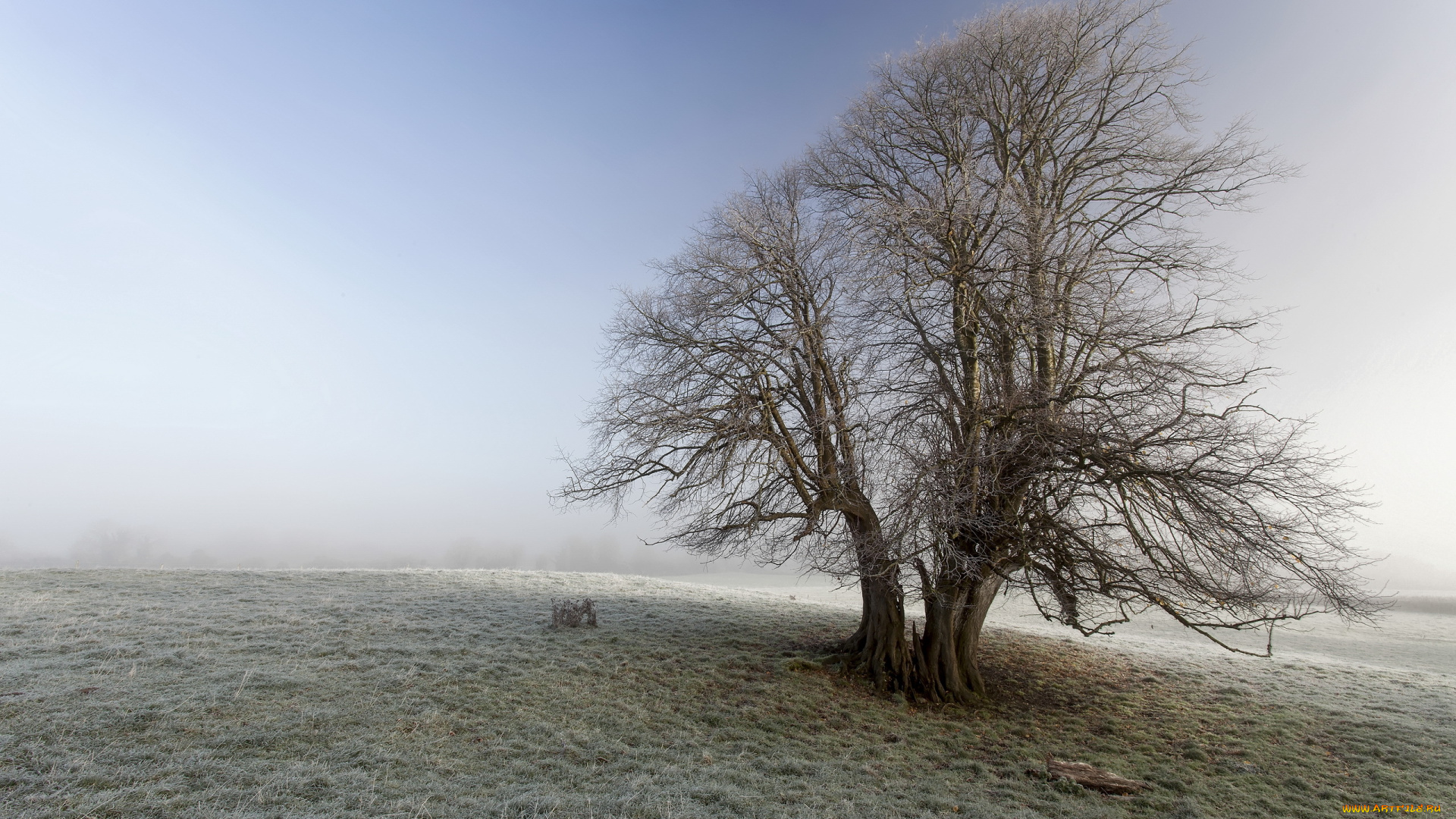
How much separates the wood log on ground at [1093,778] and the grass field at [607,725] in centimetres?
19

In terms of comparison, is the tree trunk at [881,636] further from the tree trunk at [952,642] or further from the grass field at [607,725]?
the grass field at [607,725]

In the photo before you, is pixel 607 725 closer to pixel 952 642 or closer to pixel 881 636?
pixel 881 636

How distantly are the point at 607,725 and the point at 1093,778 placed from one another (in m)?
5.81

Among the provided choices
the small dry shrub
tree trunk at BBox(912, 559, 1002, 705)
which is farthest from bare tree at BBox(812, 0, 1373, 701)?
the small dry shrub

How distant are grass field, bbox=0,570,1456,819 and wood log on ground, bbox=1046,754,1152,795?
0.19 m

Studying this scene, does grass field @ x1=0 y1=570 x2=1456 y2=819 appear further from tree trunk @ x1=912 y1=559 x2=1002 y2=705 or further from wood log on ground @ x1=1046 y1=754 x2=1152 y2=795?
tree trunk @ x1=912 y1=559 x2=1002 y2=705

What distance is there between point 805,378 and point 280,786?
8952 millimetres

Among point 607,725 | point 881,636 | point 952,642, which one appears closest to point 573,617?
point 607,725

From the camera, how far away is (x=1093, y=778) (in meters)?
7.44

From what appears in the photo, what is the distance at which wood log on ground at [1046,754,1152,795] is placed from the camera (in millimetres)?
7281

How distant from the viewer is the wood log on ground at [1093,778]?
7.28m

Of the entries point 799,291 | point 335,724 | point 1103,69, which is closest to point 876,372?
point 799,291

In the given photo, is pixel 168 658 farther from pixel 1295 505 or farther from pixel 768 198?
pixel 1295 505

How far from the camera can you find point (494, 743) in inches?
293
